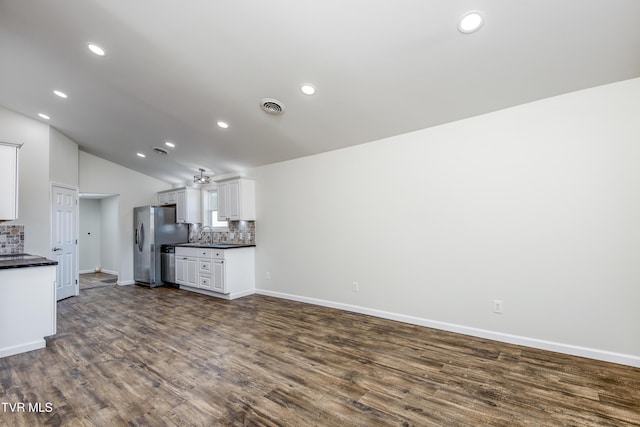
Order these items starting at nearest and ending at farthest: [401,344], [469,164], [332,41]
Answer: [332,41] < [401,344] < [469,164]

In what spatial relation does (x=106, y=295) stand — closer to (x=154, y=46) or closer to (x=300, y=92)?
(x=154, y=46)

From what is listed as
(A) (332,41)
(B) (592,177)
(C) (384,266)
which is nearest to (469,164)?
(B) (592,177)

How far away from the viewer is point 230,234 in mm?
6109

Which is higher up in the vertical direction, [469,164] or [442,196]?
[469,164]

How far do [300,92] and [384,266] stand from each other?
2411 mm

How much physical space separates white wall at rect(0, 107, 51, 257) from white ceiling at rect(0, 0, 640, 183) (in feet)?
1.83

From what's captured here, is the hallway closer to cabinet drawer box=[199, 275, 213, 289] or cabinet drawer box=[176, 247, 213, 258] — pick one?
cabinet drawer box=[176, 247, 213, 258]

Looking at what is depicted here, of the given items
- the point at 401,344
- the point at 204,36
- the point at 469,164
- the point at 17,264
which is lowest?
the point at 401,344

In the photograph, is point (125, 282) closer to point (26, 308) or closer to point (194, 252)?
point (194, 252)

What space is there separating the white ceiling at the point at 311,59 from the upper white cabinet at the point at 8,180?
3.39ft

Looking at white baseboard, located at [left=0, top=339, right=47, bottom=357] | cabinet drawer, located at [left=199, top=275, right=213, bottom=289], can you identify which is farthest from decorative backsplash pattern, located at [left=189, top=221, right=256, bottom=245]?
white baseboard, located at [left=0, top=339, right=47, bottom=357]

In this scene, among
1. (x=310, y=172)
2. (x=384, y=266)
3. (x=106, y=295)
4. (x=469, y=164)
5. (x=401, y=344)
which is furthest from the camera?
(x=106, y=295)

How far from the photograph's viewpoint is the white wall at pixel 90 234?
8.54m

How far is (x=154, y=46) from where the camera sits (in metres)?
2.80
